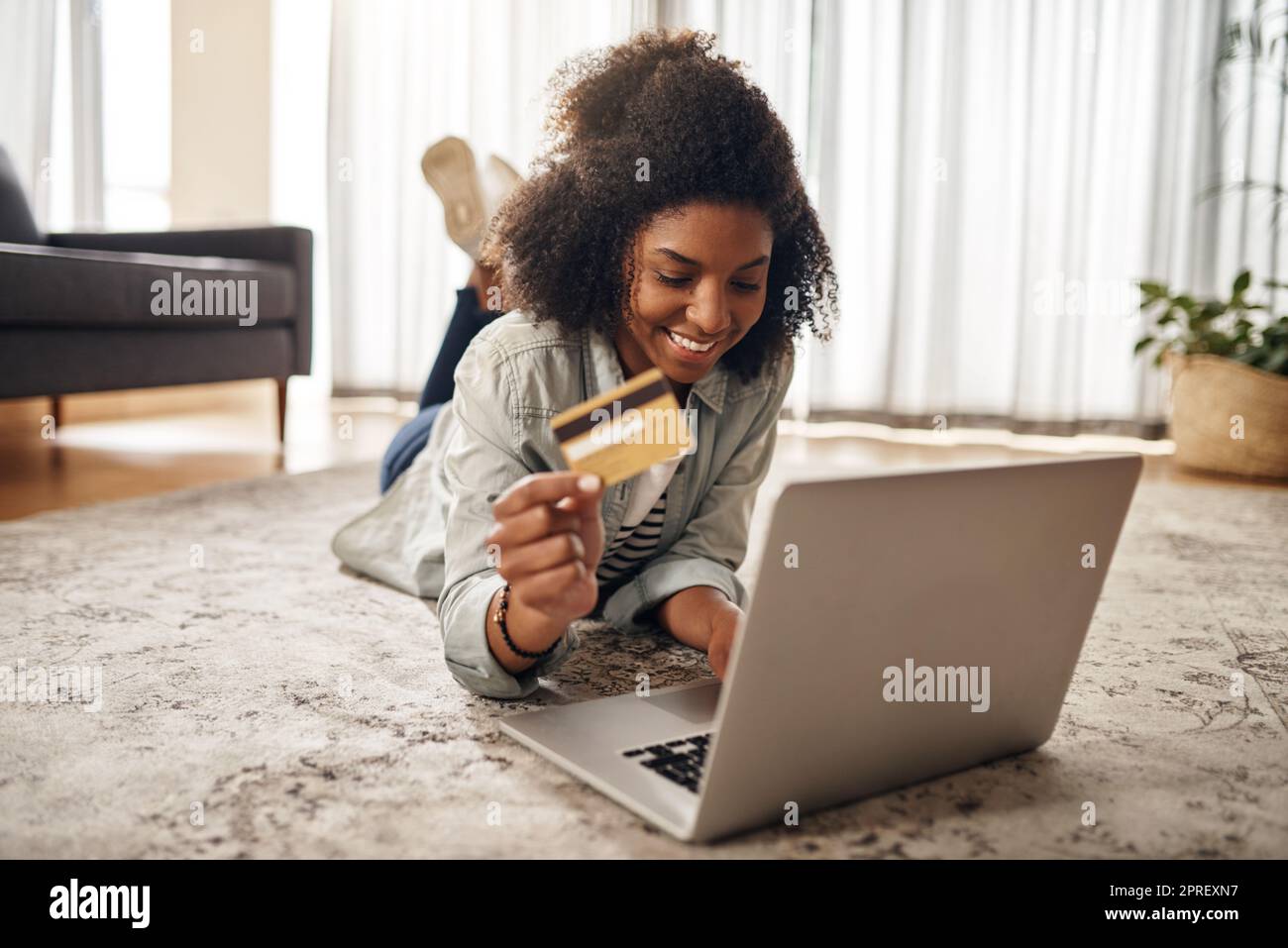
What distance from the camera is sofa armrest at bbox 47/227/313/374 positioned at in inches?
116

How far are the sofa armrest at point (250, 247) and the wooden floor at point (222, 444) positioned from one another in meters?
0.33

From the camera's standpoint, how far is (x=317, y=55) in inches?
161

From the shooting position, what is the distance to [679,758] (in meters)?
0.84

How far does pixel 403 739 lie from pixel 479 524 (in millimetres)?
199

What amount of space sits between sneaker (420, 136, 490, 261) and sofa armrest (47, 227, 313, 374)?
1336 mm

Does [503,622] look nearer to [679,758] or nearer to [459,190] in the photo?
[679,758]

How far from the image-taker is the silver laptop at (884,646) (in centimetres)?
67

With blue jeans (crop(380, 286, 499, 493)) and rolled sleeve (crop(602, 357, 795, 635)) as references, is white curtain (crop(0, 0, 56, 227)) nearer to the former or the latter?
blue jeans (crop(380, 286, 499, 493))

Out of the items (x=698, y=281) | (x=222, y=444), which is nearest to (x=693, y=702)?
(x=698, y=281)

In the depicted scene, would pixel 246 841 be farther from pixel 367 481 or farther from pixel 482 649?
pixel 367 481

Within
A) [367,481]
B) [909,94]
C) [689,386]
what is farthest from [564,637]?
[909,94]

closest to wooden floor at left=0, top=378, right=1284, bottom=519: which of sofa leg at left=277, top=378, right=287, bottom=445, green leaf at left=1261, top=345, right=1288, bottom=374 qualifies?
sofa leg at left=277, top=378, right=287, bottom=445
